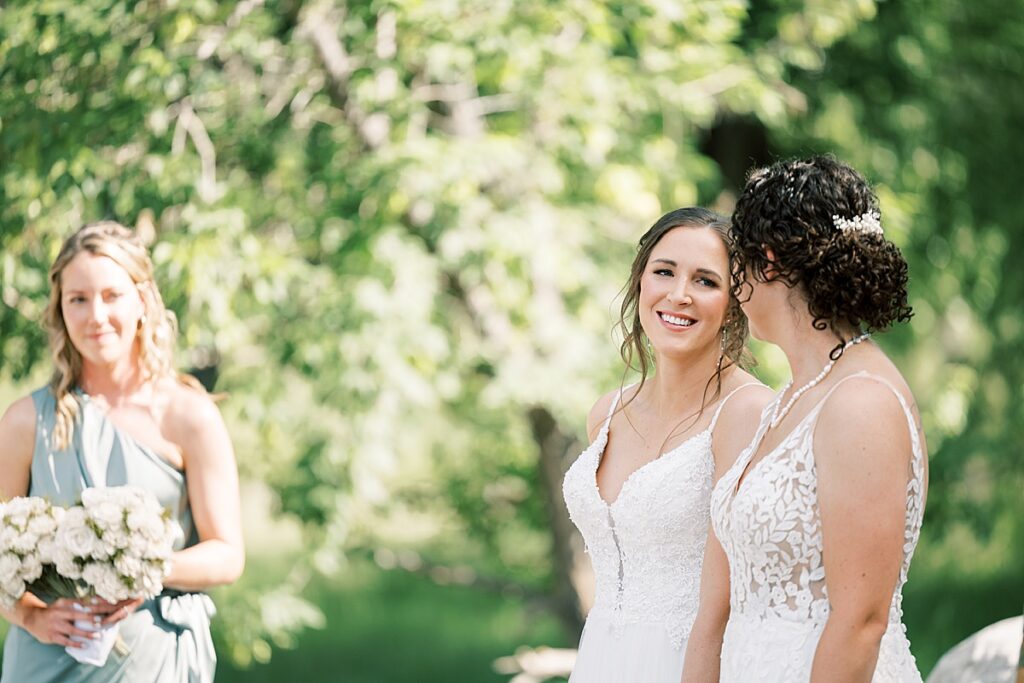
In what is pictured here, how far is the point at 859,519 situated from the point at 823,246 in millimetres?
478

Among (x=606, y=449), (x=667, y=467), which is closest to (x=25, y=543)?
(x=606, y=449)

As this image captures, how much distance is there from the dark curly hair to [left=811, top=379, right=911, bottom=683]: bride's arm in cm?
17

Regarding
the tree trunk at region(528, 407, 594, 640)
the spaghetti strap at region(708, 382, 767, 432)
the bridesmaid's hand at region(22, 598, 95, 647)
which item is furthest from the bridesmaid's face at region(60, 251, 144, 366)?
the tree trunk at region(528, 407, 594, 640)

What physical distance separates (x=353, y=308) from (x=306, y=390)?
208cm

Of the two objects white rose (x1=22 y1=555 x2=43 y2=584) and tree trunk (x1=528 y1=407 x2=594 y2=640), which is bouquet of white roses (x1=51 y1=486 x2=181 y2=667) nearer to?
white rose (x1=22 y1=555 x2=43 y2=584)

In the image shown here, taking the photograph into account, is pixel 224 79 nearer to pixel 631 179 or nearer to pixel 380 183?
pixel 380 183

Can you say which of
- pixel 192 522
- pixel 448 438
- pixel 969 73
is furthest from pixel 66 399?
pixel 969 73

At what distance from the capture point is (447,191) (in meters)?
5.81

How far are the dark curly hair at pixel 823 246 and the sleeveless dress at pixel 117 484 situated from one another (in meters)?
1.81

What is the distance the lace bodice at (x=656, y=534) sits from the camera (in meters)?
2.94

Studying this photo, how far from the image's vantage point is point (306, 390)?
770 cm

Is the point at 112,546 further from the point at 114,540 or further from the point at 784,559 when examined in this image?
the point at 784,559

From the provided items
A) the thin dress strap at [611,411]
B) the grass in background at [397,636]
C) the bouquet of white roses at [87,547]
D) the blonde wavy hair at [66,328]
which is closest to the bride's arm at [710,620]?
the thin dress strap at [611,411]

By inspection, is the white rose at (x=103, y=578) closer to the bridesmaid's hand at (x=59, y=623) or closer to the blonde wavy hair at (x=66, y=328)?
the bridesmaid's hand at (x=59, y=623)
